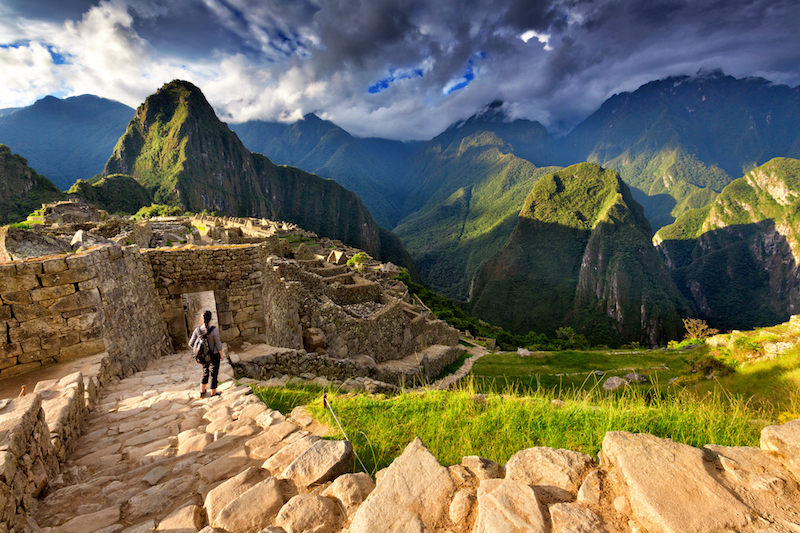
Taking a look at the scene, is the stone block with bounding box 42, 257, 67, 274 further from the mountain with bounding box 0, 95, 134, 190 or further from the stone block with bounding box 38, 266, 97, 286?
the mountain with bounding box 0, 95, 134, 190

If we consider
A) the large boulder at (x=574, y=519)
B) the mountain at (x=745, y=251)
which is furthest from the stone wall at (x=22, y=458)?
the mountain at (x=745, y=251)

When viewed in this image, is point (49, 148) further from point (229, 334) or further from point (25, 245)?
point (229, 334)

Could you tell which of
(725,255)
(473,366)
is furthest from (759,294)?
(473,366)

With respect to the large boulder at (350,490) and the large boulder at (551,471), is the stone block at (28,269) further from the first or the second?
A: the large boulder at (551,471)

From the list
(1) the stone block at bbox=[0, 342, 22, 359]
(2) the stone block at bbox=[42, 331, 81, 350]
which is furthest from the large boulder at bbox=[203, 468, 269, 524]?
(1) the stone block at bbox=[0, 342, 22, 359]

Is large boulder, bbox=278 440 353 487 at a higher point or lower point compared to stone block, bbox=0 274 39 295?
lower

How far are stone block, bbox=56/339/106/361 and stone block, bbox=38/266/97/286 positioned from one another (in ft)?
3.57

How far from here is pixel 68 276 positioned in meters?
5.36

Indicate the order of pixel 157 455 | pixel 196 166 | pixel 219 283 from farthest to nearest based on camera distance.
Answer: pixel 196 166, pixel 219 283, pixel 157 455

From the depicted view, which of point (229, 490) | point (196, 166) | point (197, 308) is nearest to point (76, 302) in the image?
point (229, 490)

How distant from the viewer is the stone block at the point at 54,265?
521cm

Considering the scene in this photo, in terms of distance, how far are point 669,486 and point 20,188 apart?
11550cm

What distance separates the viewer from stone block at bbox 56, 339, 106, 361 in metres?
5.45

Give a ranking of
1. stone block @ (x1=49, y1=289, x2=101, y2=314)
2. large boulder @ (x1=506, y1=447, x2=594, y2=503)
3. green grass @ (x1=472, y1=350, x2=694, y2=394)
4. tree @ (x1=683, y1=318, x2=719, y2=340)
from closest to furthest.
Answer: large boulder @ (x1=506, y1=447, x2=594, y2=503) → stone block @ (x1=49, y1=289, x2=101, y2=314) → green grass @ (x1=472, y1=350, x2=694, y2=394) → tree @ (x1=683, y1=318, x2=719, y2=340)
